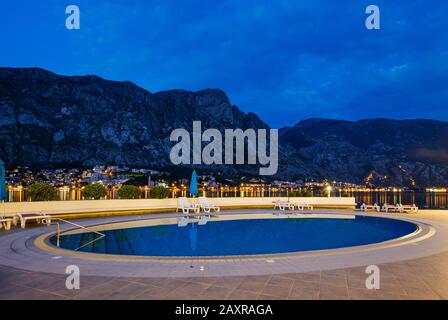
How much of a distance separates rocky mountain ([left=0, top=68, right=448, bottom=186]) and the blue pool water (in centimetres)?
6528

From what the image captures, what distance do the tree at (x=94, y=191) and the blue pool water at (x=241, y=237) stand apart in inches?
220

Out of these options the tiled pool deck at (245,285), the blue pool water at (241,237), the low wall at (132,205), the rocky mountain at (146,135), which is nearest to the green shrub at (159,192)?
the low wall at (132,205)

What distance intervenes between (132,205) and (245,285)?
13974mm

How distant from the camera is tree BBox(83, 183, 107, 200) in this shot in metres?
17.1

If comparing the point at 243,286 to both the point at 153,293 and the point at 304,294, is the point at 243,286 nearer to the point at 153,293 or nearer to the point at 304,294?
the point at 304,294

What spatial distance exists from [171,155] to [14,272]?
73.2 metres

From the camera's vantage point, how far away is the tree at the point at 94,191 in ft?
56.2

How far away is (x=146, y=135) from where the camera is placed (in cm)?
7856

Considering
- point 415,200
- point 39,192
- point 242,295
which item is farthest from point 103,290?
point 415,200

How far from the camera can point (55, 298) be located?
4.28 m

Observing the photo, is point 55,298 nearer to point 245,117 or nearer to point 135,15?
point 245,117

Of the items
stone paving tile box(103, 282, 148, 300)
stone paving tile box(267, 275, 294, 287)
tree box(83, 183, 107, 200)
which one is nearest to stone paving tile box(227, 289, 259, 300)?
stone paving tile box(267, 275, 294, 287)
